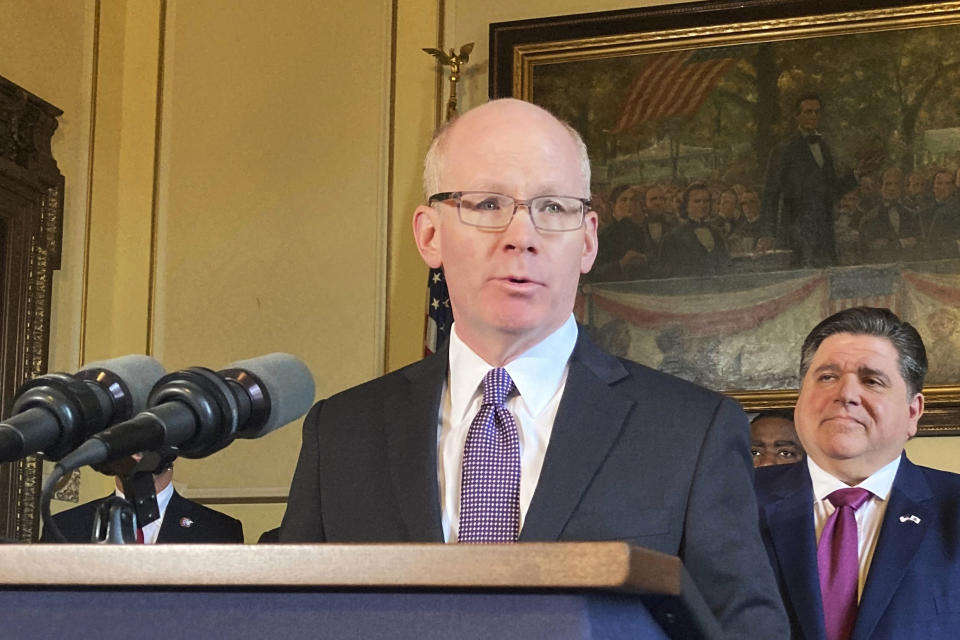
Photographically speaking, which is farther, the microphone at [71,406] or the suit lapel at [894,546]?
the suit lapel at [894,546]

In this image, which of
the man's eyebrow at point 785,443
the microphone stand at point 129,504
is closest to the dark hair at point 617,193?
the man's eyebrow at point 785,443

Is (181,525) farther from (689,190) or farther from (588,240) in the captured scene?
(588,240)

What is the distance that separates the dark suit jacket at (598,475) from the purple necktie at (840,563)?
1395 millimetres

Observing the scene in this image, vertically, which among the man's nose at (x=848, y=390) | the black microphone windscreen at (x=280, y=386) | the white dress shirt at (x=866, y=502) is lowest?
the white dress shirt at (x=866, y=502)

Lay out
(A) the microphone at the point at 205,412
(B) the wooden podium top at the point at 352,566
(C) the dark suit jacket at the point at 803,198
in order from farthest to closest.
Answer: (C) the dark suit jacket at the point at 803,198, (A) the microphone at the point at 205,412, (B) the wooden podium top at the point at 352,566

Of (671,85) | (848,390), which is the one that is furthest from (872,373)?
(671,85)

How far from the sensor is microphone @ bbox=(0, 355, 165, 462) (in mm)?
1563

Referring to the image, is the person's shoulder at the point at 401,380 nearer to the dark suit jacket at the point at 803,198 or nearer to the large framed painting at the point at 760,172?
the large framed painting at the point at 760,172

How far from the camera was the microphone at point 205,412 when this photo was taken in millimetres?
1523

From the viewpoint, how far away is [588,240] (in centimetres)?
249

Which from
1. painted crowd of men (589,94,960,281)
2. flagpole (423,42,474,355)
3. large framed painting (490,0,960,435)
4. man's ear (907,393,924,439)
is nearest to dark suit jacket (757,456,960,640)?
man's ear (907,393,924,439)

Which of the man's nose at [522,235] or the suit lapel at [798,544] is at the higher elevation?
the man's nose at [522,235]

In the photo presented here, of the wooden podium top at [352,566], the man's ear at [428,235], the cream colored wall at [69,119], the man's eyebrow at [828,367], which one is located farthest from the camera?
the cream colored wall at [69,119]

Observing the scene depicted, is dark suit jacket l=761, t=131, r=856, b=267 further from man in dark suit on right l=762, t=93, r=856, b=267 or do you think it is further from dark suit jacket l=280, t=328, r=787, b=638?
dark suit jacket l=280, t=328, r=787, b=638
